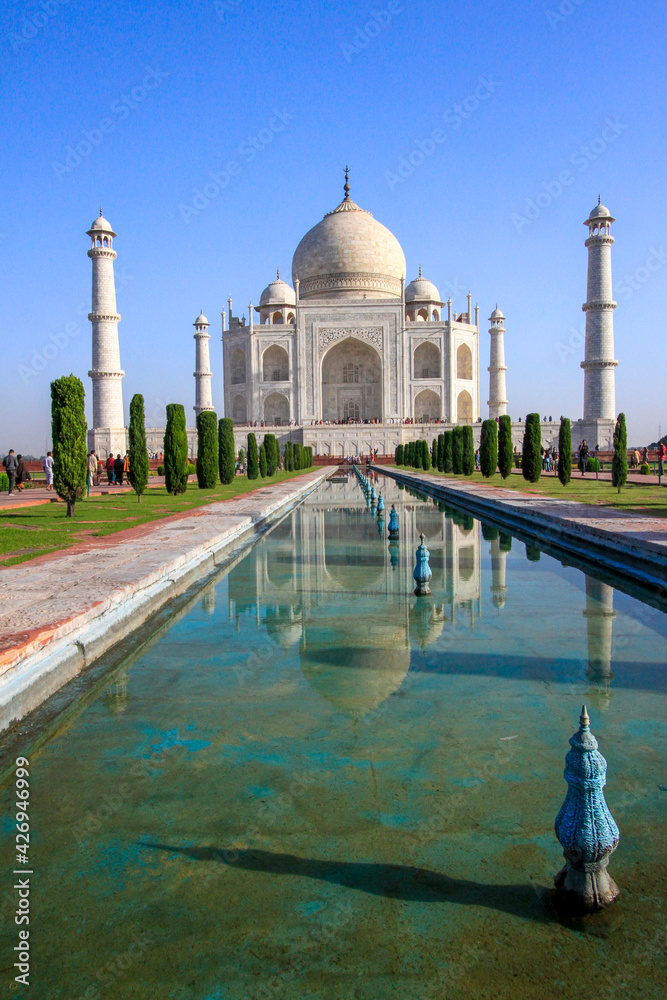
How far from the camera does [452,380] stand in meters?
34.8

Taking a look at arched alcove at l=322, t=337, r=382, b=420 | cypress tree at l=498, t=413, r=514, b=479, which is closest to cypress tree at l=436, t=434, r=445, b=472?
cypress tree at l=498, t=413, r=514, b=479

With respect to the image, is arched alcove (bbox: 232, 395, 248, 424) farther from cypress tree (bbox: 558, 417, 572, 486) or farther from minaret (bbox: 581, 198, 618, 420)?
cypress tree (bbox: 558, 417, 572, 486)

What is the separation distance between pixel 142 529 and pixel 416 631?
4.35m

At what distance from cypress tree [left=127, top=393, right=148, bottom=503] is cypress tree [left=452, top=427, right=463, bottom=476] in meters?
9.23

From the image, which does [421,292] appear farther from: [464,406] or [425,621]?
[425,621]

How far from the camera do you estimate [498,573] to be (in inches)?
205

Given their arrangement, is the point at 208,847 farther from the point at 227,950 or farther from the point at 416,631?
the point at 416,631

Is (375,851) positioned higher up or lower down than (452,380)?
lower down

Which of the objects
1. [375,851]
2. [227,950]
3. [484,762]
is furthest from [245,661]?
[227,950]

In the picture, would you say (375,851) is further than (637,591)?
No

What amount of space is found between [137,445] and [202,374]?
24.3m

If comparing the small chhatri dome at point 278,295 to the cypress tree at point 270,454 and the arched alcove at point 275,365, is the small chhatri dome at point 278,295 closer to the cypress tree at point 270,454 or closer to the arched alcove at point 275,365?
the arched alcove at point 275,365

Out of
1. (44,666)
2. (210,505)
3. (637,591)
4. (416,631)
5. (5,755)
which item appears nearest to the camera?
(5,755)

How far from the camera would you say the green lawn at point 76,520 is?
20.2ft
